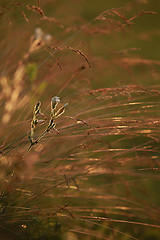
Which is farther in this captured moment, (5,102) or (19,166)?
(5,102)

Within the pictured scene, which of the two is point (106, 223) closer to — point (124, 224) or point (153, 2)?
point (124, 224)

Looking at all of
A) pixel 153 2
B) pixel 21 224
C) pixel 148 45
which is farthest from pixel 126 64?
pixel 153 2

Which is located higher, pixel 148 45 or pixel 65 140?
pixel 65 140

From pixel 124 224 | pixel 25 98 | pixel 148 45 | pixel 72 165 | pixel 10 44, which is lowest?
pixel 148 45

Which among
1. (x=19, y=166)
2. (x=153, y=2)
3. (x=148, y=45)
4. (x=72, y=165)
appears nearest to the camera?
(x=19, y=166)

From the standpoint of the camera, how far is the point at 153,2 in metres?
4.71

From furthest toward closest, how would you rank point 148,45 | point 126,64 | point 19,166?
point 148,45, point 126,64, point 19,166

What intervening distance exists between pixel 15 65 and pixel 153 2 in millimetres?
3787

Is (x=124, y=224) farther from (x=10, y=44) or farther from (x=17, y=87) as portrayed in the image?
(x=10, y=44)

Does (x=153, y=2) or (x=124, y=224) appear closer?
(x=124, y=224)

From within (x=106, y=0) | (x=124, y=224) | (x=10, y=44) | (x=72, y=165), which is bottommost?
(x=106, y=0)

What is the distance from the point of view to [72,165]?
1.37 meters

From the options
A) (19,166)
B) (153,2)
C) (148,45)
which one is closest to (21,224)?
(19,166)

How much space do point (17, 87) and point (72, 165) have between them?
48 cm
